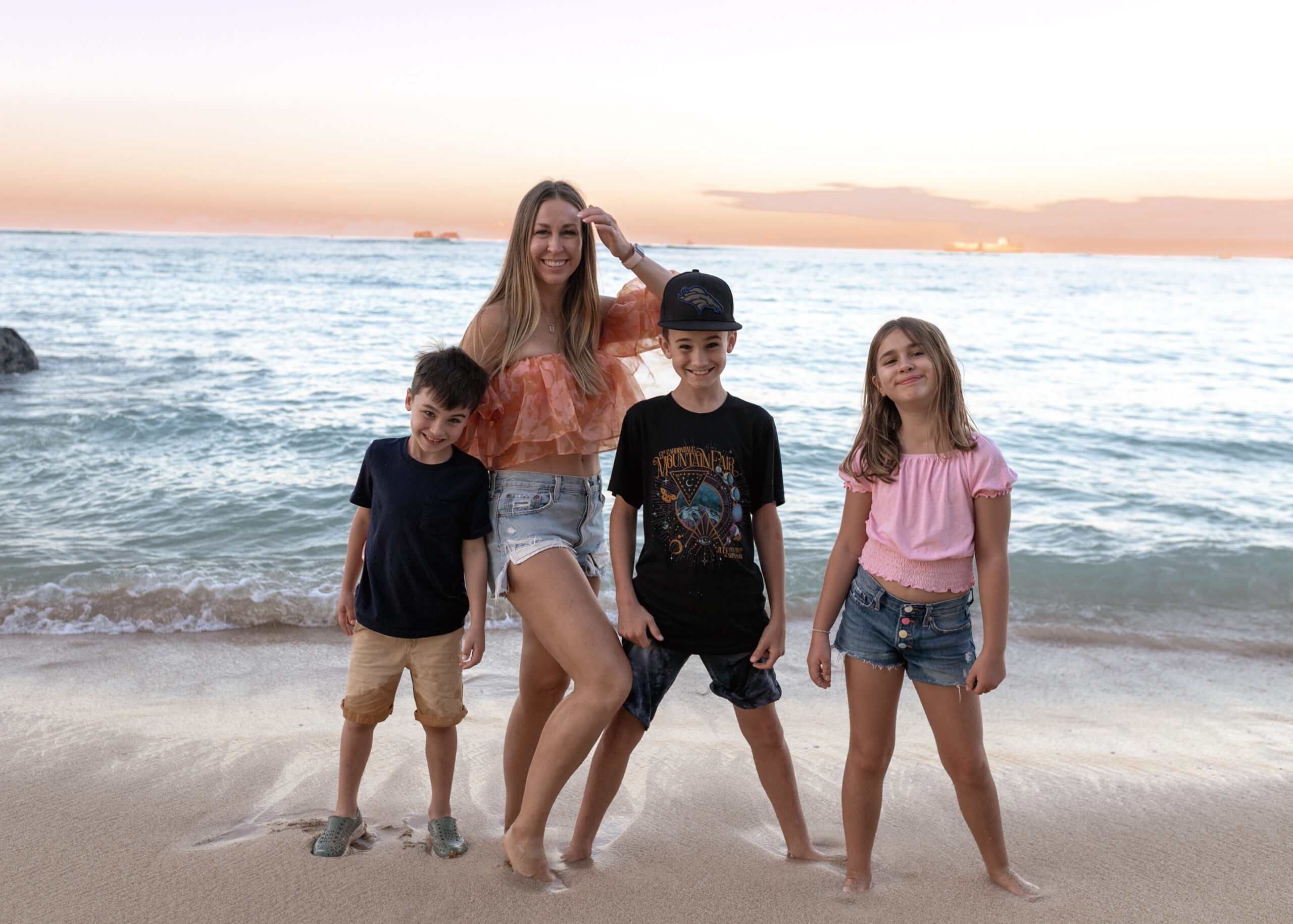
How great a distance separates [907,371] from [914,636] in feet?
2.45

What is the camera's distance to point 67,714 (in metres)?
4.01

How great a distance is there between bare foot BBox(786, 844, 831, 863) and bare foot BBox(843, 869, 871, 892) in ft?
0.50

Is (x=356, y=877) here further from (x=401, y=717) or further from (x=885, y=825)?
(x=885, y=825)

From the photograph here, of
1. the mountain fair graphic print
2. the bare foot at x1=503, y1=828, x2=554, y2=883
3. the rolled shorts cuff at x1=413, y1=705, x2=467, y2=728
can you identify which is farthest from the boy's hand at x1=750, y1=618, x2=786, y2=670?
the rolled shorts cuff at x1=413, y1=705, x2=467, y2=728

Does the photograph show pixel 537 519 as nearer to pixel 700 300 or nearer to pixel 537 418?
pixel 537 418

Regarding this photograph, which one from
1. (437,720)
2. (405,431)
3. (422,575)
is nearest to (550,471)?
→ (422,575)

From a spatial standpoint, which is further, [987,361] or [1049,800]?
[987,361]

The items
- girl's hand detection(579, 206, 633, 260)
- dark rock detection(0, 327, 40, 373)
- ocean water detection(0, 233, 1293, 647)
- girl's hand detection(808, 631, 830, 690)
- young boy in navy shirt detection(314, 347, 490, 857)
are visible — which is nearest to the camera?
girl's hand detection(808, 631, 830, 690)

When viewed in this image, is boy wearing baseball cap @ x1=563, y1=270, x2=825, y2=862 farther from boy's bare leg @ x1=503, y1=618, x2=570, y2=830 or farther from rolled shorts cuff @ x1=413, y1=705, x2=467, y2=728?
rolled shorts cuff @ x1=413, y1=705, x2=467, y2=728

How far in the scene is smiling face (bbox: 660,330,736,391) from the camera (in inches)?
106

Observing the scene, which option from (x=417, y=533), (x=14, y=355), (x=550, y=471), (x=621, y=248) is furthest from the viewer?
(x=14, y=355)

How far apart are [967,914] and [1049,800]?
3.21 ft

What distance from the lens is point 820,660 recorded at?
2707 mm

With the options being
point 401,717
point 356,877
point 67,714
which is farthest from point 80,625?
point 356,877
